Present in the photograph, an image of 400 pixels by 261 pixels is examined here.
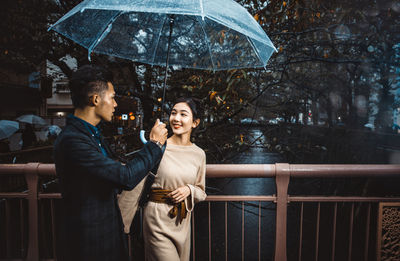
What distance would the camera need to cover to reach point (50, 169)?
8.47ft

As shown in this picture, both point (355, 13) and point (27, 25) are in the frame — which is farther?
point (27, 25)

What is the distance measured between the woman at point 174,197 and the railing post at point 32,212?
1.46 meters

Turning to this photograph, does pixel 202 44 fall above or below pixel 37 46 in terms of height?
below

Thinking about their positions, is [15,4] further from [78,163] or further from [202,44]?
[78,163]

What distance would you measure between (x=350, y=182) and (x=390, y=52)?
511 cm

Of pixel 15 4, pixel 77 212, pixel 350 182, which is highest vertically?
pixel 15 4

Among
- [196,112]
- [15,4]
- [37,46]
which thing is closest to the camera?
[196,112]

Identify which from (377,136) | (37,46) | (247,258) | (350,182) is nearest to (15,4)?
(37,46)

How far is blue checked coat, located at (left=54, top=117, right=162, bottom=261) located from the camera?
1443mm

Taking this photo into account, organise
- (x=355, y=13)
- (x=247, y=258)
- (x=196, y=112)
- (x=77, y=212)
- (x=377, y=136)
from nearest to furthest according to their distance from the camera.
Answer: (x=77, y=212) → (x=196, y=112) → (x=355, y=13) → (x=247, y=258) → (x=377, y=136)

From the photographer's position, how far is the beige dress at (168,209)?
77.7 inches

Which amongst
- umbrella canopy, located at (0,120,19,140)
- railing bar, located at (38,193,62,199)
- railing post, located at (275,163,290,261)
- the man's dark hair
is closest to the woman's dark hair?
the man's dark hair

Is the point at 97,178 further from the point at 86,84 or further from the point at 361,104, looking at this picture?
the point at 361,104

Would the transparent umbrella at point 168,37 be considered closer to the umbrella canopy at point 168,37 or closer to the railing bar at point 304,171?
the umbrella canopy at point 168,37
